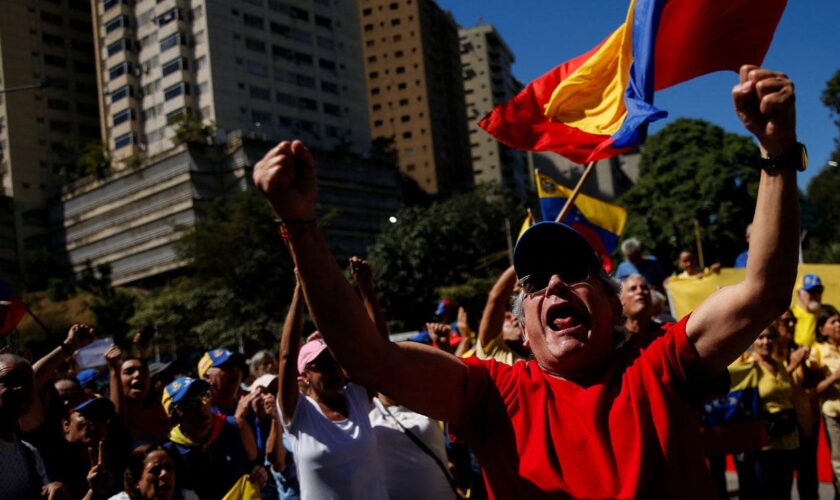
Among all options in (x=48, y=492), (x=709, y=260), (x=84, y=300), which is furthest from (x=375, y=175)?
(x=48, y=492)

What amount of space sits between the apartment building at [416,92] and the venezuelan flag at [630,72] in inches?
3251

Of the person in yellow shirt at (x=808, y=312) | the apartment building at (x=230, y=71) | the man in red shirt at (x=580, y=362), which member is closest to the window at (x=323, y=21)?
the apartment building at (x=230, y=71)

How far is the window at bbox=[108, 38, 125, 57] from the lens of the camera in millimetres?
68625

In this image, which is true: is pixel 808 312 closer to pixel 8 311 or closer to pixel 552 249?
pixel 552 249

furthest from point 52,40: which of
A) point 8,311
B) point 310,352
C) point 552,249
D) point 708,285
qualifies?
point 552,249

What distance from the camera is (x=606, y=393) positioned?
95.6 inches

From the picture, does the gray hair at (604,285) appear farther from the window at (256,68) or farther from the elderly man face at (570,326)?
the window at (256,68)

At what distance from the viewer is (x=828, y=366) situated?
289 inches

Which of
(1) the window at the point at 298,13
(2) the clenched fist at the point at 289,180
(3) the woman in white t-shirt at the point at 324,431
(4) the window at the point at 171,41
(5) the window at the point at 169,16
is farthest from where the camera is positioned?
(1) the window at the point at 298,13

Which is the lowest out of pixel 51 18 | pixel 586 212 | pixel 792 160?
pixel 792 160

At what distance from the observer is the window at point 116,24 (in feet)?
225

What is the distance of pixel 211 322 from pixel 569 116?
108 ft

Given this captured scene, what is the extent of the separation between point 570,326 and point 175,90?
66.5 m

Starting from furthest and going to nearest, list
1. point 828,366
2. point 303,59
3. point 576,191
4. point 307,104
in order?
1. point 303,59
2. point 307,104
3. point 828,366
4. point 576,191
